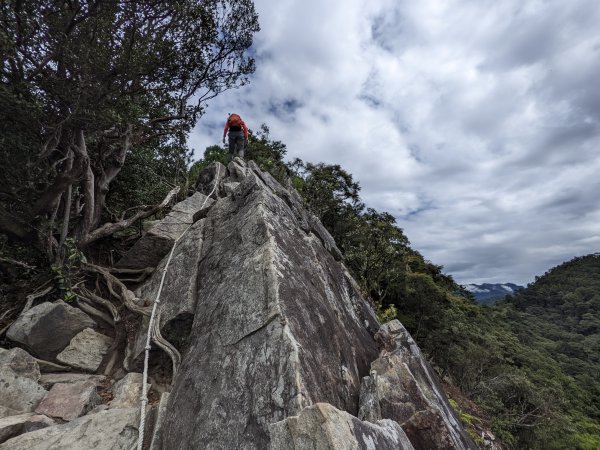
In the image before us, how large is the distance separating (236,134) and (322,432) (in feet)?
48.9

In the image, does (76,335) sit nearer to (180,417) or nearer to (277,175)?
(180,417)

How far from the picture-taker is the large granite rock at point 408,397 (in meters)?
4.19

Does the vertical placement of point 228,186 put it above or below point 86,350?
above

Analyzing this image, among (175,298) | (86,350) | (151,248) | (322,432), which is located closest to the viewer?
(322,432)

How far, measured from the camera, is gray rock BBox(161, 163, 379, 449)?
3.62 metres

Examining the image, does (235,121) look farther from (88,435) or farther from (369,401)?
(369,401)

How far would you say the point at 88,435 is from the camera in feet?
13.1

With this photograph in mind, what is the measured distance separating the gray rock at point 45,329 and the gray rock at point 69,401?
116cm

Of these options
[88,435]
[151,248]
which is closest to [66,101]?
[151,248]

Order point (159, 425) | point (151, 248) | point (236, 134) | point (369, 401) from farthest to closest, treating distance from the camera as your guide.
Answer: point (236, 134) → point (151, 248) → point (369, 401) → point (159, 425)

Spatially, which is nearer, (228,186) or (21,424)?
(21,424)

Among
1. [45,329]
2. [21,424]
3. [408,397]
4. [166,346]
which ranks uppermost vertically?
[45,329]

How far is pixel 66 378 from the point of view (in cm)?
550

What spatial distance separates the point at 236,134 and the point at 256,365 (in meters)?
13.6
